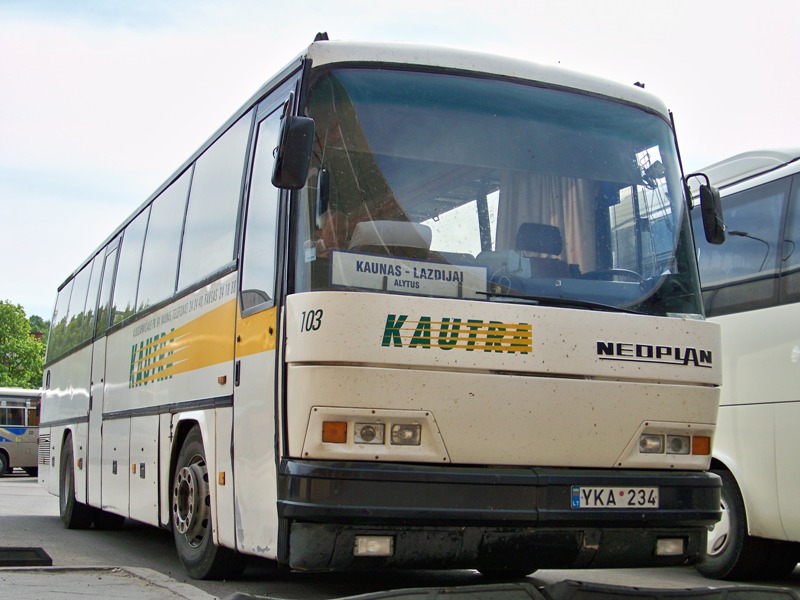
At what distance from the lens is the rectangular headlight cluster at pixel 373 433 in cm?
579

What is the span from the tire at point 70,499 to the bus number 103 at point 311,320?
863 centimetres

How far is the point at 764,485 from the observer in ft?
28.6

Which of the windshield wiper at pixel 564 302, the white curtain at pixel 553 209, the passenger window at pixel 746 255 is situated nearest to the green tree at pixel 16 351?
the passenger window at pixel 746 255

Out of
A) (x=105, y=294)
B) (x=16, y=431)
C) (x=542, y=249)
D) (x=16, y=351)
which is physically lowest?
(x=16, y=431)

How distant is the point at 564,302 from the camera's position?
6.31 meters

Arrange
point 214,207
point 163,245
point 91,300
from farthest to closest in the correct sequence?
point 91,300, point 163,245, point 214,207

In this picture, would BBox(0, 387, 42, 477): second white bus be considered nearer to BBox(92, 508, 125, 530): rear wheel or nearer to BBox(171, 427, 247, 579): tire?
BBox(92, 508, 125, 530): rear wheel

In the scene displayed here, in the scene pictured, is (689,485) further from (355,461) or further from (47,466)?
(47,466)

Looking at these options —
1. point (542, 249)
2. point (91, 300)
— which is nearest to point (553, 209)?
point (542, 249)

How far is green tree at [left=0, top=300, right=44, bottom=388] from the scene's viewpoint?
66688 millimetres

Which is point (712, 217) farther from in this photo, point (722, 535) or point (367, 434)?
point (722, 535)

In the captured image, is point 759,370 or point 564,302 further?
point 759,370

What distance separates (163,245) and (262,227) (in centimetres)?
348

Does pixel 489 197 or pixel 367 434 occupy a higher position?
pixel 489 197
